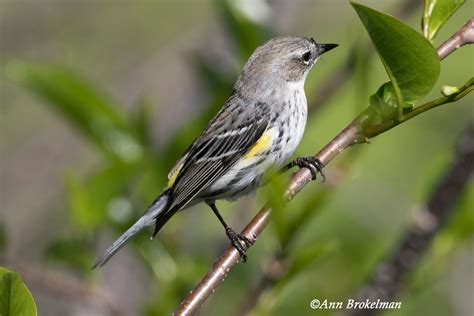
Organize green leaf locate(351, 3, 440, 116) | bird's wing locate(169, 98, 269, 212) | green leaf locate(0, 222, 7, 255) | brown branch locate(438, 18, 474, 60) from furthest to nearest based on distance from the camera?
bird's wing locate(169, 98, 269, 212), green leaf locate(0, 222, 7, 255), brown branch locate(438, 18, 474, 60), green leaf locate(351, 3, 440, 116)

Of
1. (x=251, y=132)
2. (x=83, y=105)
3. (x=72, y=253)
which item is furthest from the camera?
(x=251, y=132)

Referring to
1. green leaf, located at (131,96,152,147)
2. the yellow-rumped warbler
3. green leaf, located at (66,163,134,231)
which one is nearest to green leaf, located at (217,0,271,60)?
the yellow-rumped warbler

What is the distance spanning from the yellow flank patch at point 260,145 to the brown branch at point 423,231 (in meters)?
1.08

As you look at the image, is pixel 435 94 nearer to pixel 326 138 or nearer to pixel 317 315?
pixel 326 138

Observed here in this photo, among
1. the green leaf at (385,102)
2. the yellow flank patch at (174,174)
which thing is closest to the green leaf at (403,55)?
the green leaf at (385,102)

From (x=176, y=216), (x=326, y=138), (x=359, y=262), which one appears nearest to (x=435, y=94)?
(x=326, y=138)

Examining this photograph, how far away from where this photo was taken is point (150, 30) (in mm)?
8625

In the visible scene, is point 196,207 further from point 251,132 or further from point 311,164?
point 311,164

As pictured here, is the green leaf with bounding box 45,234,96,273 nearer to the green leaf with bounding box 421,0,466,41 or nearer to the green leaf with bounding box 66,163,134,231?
the green leaf with bounding box 66,163,134,231

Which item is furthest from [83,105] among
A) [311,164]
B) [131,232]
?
[311,164]

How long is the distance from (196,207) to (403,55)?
3048 mm

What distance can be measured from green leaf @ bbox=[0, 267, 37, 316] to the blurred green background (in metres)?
0.87

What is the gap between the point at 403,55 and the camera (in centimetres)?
213

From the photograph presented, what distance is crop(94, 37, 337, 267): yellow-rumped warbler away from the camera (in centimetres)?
416
